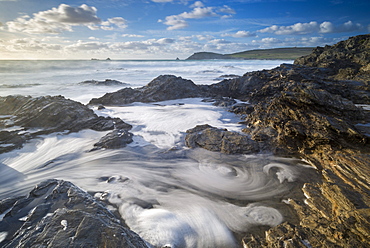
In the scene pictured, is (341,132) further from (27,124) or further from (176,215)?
(27,124)

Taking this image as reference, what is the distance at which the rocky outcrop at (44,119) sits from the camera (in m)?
8.82

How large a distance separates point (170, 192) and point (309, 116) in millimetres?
5834

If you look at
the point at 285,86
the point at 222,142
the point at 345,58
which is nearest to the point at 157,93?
the point at 285,86

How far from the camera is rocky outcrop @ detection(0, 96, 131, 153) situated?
28.9 ft

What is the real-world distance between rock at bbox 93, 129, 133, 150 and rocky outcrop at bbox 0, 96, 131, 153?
154cm

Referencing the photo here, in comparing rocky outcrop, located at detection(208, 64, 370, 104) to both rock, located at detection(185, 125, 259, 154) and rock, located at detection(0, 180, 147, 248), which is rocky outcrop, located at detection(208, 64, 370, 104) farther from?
rock, located at detection(0, 180, 147, 248)

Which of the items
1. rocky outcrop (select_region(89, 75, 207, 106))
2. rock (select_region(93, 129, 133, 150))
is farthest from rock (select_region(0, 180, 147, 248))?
rocky outcrop (select_region(89, 75, 207, 106))

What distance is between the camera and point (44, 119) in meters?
9.45

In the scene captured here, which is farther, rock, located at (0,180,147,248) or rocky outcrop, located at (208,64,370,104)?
rocky outcrop, located at (208,64,370,104)

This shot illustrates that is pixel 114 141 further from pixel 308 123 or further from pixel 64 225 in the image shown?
pixel 308 123

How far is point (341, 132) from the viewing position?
19.9 ft

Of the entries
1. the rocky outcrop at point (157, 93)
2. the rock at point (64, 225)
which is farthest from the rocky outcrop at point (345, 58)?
the rock at point (64, 225)

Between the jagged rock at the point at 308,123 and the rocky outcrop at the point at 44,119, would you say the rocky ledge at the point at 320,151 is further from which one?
the rocky outcrop at the point at 44,119

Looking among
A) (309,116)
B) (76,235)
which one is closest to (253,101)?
(309,116)
